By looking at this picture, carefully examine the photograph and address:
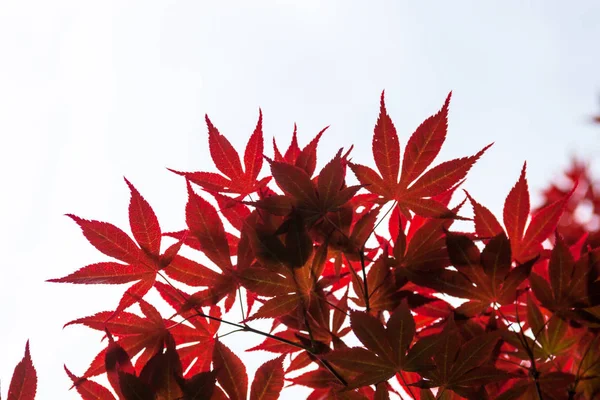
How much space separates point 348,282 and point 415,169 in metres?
0.22

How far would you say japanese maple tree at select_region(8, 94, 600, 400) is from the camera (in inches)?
30.2

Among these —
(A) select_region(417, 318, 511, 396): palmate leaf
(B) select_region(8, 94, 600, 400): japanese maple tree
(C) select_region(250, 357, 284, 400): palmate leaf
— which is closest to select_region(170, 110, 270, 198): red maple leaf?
(B) select_region(8, 94, 600, 400): japanese maple tree

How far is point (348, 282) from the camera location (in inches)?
38.0

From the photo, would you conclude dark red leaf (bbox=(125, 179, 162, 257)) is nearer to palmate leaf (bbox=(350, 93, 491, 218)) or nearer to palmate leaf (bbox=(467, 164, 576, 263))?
palmate leaf (bbox=(350, 93, 491, 218))

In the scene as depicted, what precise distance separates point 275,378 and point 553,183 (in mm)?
870

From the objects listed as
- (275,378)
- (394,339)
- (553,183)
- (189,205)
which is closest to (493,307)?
(394,339)

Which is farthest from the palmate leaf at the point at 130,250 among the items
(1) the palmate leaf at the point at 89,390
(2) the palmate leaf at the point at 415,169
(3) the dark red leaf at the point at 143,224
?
(2) the palmate leaf at the point at 415,169

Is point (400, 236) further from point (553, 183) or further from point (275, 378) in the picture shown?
point (553, 183)

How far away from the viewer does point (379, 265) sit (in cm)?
86

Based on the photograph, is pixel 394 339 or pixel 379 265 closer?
pixel 394 339

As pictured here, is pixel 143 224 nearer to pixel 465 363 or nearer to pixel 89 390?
pixel 89 390

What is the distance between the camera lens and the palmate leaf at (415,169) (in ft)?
2.85

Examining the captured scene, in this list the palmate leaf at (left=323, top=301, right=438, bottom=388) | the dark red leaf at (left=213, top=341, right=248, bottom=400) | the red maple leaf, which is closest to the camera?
the palmate leaf at (left=323, top=301, right=438, bottom=388)

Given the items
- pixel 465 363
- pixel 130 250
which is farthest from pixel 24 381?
pixel 465 363
